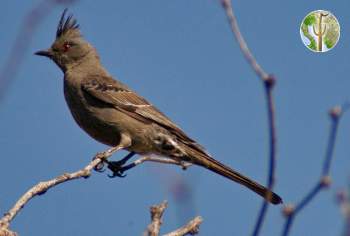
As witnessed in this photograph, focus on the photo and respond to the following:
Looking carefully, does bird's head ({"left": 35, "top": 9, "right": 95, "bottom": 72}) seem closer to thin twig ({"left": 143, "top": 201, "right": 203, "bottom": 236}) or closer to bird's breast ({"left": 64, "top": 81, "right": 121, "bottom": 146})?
bird's breast ({"left": 64, "top": 81, "right": 121, "bottom": 146})

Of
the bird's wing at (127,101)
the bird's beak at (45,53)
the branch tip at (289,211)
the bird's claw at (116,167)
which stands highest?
the bird's beak at (45,53)

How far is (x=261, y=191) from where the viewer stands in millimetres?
6742

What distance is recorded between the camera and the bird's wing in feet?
28.0

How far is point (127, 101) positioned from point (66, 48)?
5.32 ft

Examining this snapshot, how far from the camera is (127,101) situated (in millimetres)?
8977

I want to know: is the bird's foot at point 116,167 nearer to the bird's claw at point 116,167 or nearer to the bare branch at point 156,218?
the bird's claw at point 116,167

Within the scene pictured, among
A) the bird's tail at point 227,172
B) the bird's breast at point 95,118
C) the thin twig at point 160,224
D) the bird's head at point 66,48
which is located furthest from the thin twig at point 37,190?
the bird's head at point 66,48

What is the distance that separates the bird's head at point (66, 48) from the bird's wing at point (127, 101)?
→ 75 cm

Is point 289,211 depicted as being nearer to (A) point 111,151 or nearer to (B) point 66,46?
(A) point 111,151

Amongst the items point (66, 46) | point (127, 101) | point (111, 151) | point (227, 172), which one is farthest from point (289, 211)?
point (66, 46)

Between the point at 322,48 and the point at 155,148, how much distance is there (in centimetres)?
396

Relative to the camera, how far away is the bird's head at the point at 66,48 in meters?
9.72

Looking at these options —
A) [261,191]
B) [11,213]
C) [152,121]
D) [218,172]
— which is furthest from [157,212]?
[152,121]

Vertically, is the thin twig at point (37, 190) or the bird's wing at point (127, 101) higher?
the bird's wing at point (127, 101)
